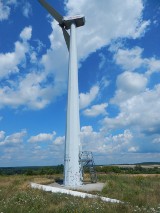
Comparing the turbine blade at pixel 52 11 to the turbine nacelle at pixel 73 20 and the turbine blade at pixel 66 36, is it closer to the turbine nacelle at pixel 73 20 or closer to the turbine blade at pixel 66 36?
the turbine nacelle at pixel 73 20

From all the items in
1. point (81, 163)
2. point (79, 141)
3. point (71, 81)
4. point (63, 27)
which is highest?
point (63, 27)

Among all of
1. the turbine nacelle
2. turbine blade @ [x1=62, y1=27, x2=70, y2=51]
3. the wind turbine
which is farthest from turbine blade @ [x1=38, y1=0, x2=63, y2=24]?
turbine blade @ [x1=62, y1=27, x2=70, y2=51]

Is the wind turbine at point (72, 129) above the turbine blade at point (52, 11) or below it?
below

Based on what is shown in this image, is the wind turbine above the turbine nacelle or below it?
below

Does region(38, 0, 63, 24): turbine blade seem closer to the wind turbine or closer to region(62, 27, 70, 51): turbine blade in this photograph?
the wind turbine

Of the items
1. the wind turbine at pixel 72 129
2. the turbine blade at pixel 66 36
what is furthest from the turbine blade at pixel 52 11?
the turbine blade at pixel 66 36

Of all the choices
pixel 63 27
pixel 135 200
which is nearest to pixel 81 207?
pixel 135 200

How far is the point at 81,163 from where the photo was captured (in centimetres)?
3000

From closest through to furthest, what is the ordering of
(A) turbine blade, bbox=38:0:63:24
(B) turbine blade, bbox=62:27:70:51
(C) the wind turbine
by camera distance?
1. (C) the wind turbine
2. (A) turbine blade, bbox=38:0:63:24
3. (B) turbine blade, bbox=62:27:70:51

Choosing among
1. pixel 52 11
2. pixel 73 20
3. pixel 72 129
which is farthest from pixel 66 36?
pixel 72 129

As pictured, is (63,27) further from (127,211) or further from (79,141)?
(127,211)

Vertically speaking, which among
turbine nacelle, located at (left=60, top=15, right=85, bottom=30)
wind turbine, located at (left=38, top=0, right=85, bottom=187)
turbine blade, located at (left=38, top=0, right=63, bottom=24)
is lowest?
wind turbine, located at (left=38, top=0, right=85, bottom=187)

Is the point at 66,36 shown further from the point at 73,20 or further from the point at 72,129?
the point at 72,129

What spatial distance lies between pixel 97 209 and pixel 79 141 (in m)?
16.1
